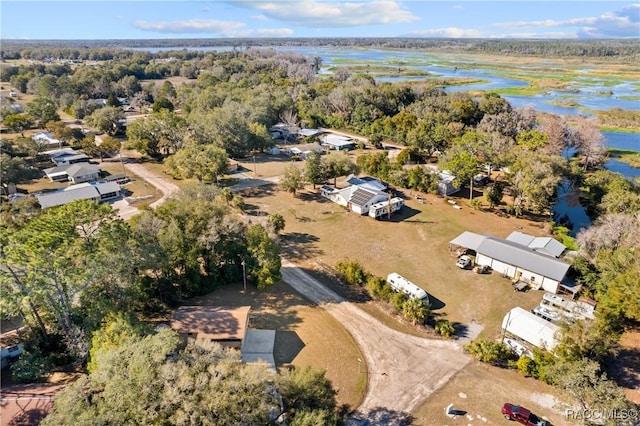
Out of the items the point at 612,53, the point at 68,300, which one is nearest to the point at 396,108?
the point at 68,300

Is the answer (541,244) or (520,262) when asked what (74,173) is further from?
(541,244)

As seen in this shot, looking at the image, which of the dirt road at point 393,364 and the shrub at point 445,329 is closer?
the dirt road at point 393,364

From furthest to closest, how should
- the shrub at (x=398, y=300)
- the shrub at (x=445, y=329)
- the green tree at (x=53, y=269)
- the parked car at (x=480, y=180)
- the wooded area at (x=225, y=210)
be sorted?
the parked car at (x=480, y=180) → the shrub at (x=398, y=300) → the shrub at (x=445, y=329) → the wooded area at (x=225, y=210) → the green tree at (x=53, y=269)

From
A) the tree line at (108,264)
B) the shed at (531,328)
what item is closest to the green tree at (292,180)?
the tree line at (108,264)

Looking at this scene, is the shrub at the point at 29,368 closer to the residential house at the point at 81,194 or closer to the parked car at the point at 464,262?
the residential house at the point at 81,194

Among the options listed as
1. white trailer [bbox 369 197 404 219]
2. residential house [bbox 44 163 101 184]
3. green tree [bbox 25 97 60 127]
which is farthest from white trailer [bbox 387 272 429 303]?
green tree [bbox 25 97 60 127]

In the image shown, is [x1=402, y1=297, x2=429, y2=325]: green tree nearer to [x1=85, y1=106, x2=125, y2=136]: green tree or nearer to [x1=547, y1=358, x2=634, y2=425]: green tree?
[x1=547, y1=358, x2=634, y2=425]: green tree
